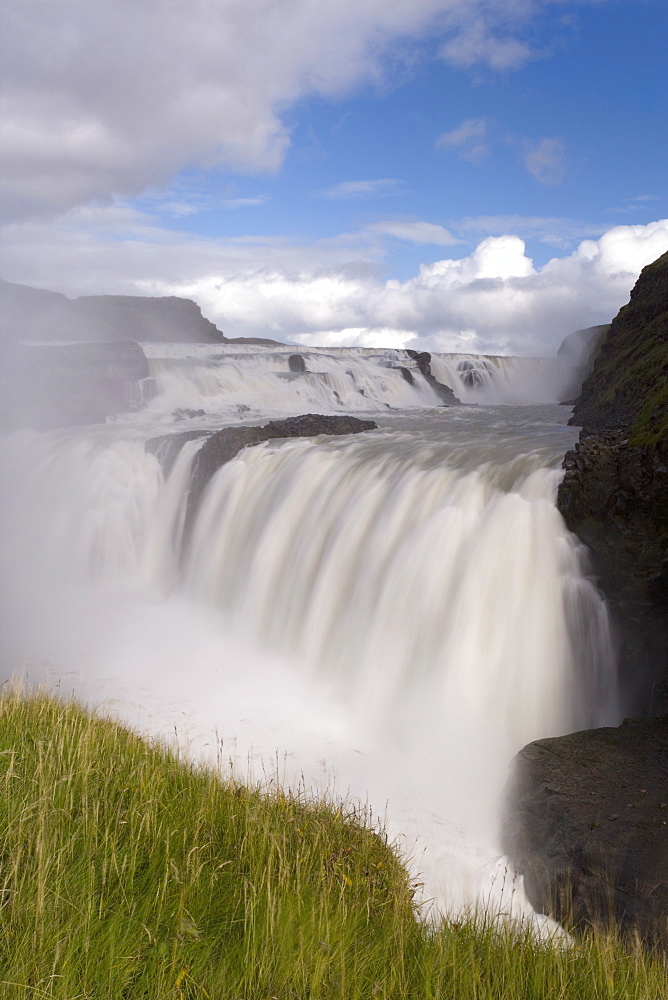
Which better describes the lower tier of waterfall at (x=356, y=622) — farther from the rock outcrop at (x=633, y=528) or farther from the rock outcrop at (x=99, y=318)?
the rock outcrop at (x=99, y=318)

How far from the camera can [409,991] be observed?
271 cm

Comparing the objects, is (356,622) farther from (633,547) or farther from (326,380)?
(326,380)

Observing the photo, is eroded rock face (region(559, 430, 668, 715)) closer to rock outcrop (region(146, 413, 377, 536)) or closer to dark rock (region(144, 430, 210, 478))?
rock outcrop (region(146, 413, 377, 536))

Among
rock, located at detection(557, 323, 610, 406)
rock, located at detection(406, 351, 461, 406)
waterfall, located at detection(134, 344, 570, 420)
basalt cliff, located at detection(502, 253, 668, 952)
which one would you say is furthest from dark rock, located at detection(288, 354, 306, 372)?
basalt cliff, located at detection(502, 253, 668, 952)

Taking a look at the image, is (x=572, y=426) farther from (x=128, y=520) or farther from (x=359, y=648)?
(x=128, y=520)

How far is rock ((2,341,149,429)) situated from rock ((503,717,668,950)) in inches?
830

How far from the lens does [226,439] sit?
15.4 m

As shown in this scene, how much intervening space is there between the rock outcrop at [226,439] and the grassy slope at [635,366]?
6160mm

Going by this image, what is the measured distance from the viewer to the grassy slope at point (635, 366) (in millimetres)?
11357

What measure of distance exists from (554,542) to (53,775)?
675 centimetres

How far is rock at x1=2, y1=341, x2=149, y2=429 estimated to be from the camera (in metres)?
23.2

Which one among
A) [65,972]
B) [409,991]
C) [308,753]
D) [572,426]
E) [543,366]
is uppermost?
[543,366]

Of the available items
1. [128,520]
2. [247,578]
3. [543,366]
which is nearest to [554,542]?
[247,578]

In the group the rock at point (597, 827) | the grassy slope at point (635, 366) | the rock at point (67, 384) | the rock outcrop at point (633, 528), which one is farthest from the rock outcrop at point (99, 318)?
the rock at point (597, 827)
